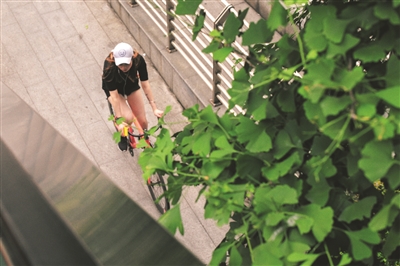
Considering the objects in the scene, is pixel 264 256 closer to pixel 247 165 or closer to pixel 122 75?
pixel 247 165

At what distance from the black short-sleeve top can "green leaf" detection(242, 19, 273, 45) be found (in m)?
3.32

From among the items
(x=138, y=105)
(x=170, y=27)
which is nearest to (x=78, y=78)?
(x=170, y=27)

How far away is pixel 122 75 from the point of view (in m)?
5.82

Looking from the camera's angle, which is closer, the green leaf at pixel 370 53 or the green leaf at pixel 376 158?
the green leaf at pixel 376 158

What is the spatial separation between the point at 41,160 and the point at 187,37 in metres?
4.98

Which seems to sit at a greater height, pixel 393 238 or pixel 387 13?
pixel 387 13

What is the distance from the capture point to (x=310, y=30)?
2180mm

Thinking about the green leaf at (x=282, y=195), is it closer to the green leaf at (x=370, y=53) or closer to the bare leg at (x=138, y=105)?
the green leaf at (x=370, y=53)

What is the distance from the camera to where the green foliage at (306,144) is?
2055 millimetres

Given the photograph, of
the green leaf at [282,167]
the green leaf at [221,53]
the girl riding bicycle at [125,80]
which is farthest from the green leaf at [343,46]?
the girl riding bicycle at [125,80]

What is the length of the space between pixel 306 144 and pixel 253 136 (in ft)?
0.84

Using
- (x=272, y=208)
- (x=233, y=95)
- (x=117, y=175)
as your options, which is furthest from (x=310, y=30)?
(x=117, y=175)

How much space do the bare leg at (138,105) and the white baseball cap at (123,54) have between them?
732 millimetres

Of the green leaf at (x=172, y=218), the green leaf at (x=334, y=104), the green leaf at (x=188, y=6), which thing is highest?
the green leaf at (x=334, y=104)
